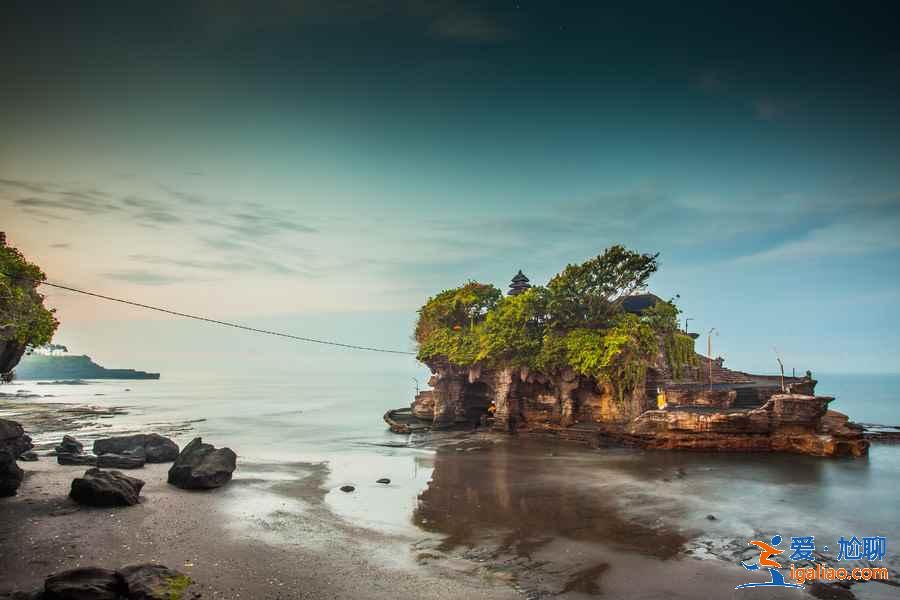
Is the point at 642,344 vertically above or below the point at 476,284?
below

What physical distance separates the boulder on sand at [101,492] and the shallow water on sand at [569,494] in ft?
13.1

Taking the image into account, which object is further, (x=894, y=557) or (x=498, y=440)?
(x=498, y=440)

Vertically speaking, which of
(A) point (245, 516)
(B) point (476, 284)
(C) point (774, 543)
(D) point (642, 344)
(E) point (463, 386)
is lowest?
(A) point (245, 516)

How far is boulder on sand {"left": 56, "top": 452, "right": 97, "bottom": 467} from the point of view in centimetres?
2695

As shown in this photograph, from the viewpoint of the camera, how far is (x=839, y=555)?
1602 cm

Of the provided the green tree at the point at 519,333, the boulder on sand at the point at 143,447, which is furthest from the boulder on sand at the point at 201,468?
the green tree at the point at 519,333

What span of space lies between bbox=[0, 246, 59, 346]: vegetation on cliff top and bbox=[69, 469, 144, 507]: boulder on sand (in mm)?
7569

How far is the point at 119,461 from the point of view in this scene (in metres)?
26.5

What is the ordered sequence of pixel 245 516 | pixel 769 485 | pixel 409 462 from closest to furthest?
pixel 245 516 → pixel 769 485 → pixel 409 462

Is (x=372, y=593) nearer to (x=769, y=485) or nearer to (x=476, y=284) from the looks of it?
(x=769, y=485)

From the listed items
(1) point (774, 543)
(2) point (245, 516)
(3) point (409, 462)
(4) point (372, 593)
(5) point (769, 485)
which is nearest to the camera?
(4) point (372, 593)

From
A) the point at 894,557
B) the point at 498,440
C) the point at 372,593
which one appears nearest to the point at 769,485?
the point at 894,557

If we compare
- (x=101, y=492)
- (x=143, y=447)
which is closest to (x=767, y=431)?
(x=101, y=492)

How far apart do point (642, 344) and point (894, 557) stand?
22568 mm
